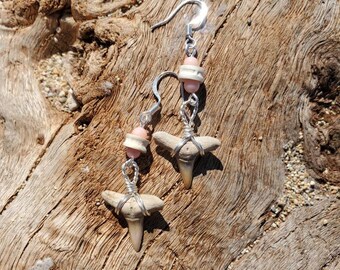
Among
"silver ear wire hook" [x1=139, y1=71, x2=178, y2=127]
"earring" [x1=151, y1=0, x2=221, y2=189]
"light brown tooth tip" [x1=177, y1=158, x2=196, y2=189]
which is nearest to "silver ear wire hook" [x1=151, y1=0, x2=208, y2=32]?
"earring" [x1=151, y1=0, x2=221, y2=189]

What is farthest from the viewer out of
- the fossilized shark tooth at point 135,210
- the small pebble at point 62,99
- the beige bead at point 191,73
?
the small pebble at point 62,99

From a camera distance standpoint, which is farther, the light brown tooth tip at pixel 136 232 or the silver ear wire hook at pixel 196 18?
the silver ear wire hook at pixel 196 18

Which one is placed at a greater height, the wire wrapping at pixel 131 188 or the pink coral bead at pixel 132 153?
the pink coral bead at pixel 132 153

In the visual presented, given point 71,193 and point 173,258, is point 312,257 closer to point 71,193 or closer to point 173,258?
point 173,258

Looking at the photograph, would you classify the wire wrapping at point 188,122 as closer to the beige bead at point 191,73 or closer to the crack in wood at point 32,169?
the beige bead at point 191,73

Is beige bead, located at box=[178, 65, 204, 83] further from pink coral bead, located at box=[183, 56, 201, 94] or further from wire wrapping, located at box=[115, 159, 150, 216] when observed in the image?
wire wrapping, located at box=[115, 159, 150, 216]

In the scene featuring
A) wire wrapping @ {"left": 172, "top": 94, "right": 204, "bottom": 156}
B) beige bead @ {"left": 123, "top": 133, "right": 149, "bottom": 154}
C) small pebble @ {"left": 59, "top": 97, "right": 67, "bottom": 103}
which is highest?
wire wrapping @ {"left": 172, "top": 94, "right": 204, "bottom": 156}

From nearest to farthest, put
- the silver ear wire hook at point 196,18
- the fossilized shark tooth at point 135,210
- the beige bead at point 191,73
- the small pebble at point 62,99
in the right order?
the fossilized shark tooth at point 135,210 < the beige bead at point 191,73 < the silver ear wire hook at point 196,18 < the small pebble at point 62,99

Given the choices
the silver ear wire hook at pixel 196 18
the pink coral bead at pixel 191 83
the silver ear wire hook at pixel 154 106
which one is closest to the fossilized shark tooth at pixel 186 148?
the silver ear wire hook at pixel 154 106
